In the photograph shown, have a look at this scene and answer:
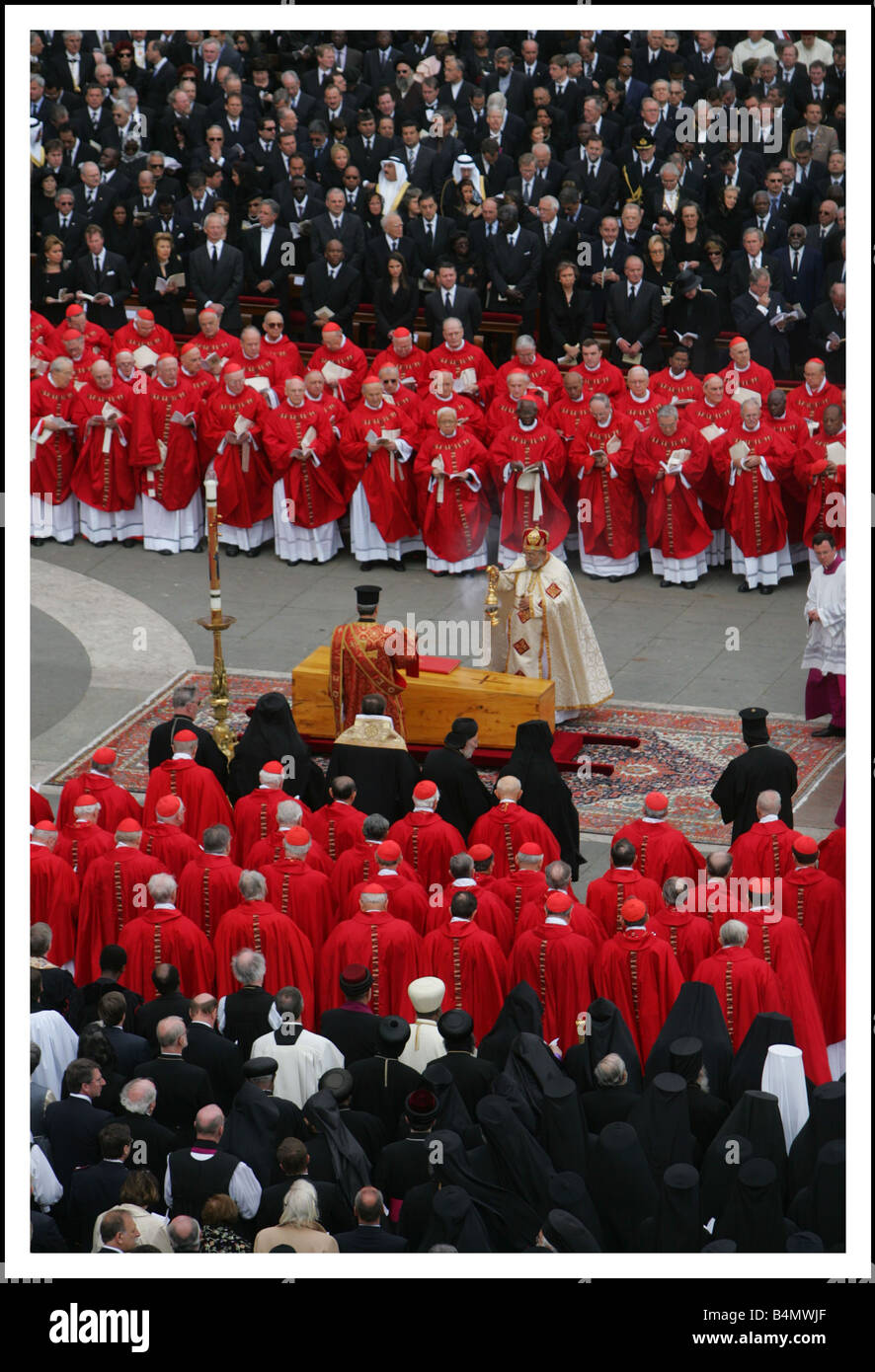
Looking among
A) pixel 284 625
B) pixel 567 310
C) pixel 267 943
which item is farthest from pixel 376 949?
pixel 567 310

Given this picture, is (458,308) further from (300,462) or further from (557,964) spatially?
(557,964)

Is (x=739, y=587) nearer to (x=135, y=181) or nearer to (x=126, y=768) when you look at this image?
(x=126, y=768)

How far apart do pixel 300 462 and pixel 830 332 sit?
535 centimetres

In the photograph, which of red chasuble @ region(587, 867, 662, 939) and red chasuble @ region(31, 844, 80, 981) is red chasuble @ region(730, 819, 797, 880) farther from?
red chasuble @ region(31, 844, 80, 981)

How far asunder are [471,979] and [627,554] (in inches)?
340

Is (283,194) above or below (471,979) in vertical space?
above

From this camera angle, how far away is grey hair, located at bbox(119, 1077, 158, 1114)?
38.7 feet

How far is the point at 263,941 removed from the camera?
46.3 feet

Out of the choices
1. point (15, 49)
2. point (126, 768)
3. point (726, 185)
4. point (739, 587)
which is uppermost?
point (726, 185)

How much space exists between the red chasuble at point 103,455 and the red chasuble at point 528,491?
142 inches

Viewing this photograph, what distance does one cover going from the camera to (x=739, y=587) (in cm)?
2169

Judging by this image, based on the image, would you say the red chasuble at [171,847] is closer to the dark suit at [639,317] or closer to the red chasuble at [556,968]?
the red chasuble at [556,968]

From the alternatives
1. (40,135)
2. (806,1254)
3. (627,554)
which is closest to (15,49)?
(806,1254)

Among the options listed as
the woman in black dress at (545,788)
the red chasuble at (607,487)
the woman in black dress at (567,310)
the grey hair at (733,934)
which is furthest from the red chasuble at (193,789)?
A: the woman in black dress at (567,310)
